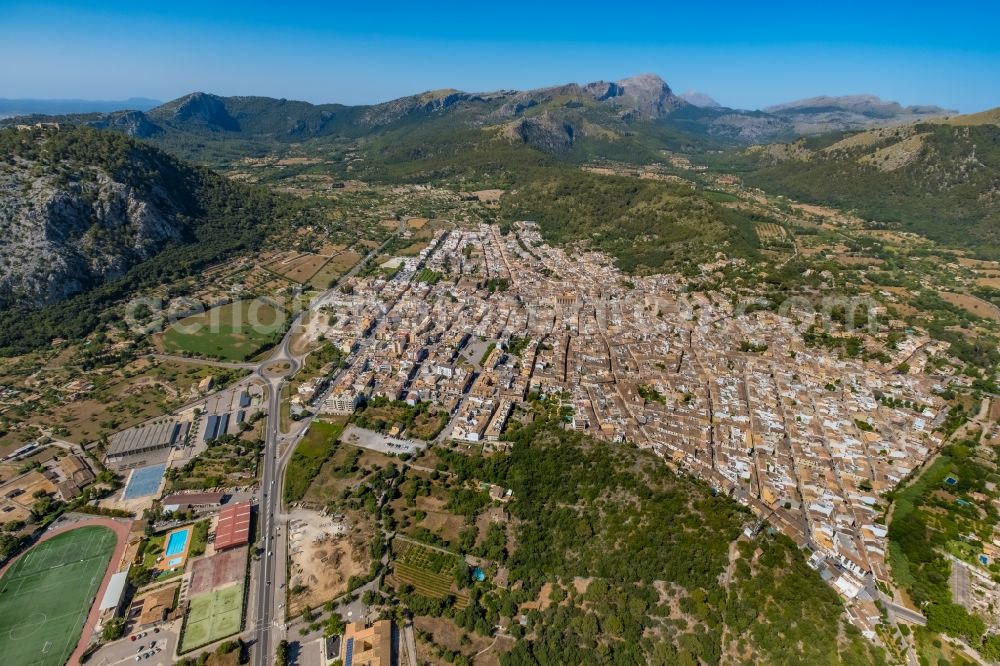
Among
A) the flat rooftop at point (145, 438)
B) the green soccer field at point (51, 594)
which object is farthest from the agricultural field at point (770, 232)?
the green soccer field at point (51, 594)

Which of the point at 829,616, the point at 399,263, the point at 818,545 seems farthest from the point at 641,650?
the point at 399,263

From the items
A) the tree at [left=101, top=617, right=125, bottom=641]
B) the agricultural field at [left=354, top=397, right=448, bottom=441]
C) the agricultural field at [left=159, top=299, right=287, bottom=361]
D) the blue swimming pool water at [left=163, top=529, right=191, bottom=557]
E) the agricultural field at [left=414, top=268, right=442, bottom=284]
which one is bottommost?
the tree at [left=101, top=617, right=125, bottom=641]

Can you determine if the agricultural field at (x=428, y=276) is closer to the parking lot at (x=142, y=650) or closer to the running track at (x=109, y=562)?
the running track at (x=109, y=562)

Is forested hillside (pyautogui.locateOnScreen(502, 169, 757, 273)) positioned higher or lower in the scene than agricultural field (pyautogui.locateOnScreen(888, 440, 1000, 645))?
higher

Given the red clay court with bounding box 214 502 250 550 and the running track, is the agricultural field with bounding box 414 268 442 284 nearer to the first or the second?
the red clay court with bounding box 214 502 250 550

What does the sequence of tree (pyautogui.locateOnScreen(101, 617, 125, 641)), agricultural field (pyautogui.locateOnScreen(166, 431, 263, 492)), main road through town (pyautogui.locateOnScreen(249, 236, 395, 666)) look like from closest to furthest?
tree (pyautogui.locateOnScreen(101, 617, 125, 641)) < main road through town (pyautogui.locateOnScreen(249, 236, 395, 666)) < agricultural field (pyautogui.locateOnScreen(166, 431, 263, 492))

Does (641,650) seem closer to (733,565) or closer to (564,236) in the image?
(733,565)

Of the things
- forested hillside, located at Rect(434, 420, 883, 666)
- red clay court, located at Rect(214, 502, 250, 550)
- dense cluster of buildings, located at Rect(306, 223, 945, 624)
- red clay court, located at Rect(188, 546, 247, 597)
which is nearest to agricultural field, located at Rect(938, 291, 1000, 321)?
dense cluster of buildings, located at Rect(306, 223, 945, 624)

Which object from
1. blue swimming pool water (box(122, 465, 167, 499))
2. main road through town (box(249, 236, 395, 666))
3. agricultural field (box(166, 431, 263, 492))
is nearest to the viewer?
main road through town (box(249, 236, 395, 666))
